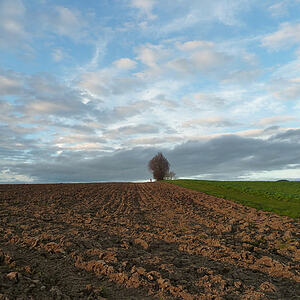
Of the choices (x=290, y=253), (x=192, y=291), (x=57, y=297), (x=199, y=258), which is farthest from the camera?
(x=290, y=253)

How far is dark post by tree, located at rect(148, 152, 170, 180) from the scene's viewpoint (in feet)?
330

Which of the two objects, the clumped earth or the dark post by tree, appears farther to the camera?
the dark post by tree

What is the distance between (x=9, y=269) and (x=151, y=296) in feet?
12.9

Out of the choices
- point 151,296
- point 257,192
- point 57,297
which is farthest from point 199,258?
point 257,192

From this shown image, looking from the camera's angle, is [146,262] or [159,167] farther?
[159,167]

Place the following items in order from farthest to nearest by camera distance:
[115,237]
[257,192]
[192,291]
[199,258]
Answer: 1. [257,192]
2. [115,237]
3. [199,258]
4. [192,291]

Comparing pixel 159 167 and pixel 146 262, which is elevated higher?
pixel 159 167

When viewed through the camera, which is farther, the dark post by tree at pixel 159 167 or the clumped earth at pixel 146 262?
the dark post by tree at pixel 159 167

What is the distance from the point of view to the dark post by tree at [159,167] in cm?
10044

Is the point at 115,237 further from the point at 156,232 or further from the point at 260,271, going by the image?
the point at 260,271

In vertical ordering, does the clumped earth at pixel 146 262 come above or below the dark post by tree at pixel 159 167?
below

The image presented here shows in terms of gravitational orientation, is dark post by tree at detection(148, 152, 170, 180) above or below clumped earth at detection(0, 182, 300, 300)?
above

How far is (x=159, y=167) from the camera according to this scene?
101062 millimetres

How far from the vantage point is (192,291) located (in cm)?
609
